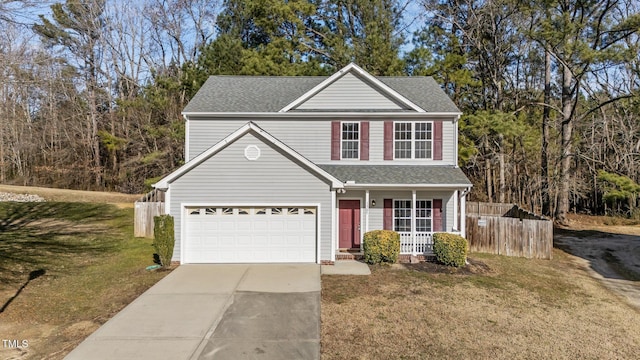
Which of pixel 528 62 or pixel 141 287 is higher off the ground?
pixel 528 62

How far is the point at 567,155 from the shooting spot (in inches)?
938

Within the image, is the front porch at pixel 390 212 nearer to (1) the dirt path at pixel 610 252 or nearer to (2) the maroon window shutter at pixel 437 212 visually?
(2) the maroon window shutter at pixel 437 212

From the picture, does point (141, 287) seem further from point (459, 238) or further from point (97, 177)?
point (97, 177)

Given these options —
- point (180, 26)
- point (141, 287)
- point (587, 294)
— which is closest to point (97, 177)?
point (180, 26)

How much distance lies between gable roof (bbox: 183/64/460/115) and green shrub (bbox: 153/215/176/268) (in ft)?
17.1

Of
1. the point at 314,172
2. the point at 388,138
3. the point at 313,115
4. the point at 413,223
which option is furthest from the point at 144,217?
the point at 413,223

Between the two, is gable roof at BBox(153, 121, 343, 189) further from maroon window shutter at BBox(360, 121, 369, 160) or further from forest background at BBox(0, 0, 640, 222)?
forest background at BBox(0, 0, 640, 222)

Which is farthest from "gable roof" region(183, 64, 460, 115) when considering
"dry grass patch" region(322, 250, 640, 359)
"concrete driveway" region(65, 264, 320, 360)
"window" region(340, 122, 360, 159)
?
"concrete driveway" region(65, 264, 320, 360)

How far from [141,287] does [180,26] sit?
107 ft

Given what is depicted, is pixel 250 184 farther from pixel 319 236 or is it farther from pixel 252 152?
pixel 319 236

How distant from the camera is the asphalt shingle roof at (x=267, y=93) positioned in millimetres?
15977

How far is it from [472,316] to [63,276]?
11807 mm

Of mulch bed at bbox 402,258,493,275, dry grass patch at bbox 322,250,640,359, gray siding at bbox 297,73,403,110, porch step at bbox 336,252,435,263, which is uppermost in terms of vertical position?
gray siding at bbox 297,73,403,110

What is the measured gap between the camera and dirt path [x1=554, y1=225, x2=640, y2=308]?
485 inches
